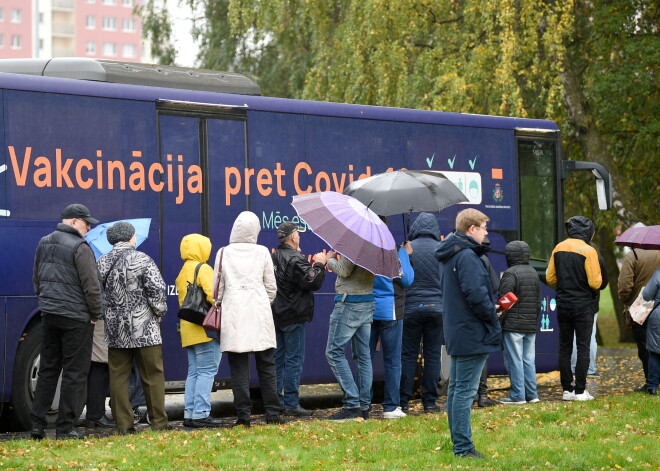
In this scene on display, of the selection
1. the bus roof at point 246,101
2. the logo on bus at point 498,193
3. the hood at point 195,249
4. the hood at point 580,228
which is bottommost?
the hood at point 195,249

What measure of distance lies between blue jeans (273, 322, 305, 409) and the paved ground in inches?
9.5

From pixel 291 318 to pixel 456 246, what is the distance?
321cm

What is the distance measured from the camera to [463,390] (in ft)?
27.7

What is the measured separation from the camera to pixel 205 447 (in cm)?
901

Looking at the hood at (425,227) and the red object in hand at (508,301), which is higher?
the hood at (425,227)

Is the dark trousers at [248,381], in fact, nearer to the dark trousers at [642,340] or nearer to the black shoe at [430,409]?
the black shoe at [430,409]

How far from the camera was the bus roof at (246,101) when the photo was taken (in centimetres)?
1102

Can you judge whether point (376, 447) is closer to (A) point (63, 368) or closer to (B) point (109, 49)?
(A) point (63, 368)

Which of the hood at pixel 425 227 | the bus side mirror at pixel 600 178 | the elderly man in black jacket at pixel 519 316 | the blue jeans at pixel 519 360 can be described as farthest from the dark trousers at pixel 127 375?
the bus side mirror at pixel 600 178

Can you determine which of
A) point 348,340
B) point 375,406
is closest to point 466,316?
point 348,340

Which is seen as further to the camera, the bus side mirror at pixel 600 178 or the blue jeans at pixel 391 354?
the bus side mirror at pixel 600 178

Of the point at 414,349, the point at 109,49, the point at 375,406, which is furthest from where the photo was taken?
the point at 109,49

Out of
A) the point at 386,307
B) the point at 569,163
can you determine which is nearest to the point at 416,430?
the point at 386,307

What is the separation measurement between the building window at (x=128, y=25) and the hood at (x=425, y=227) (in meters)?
110
